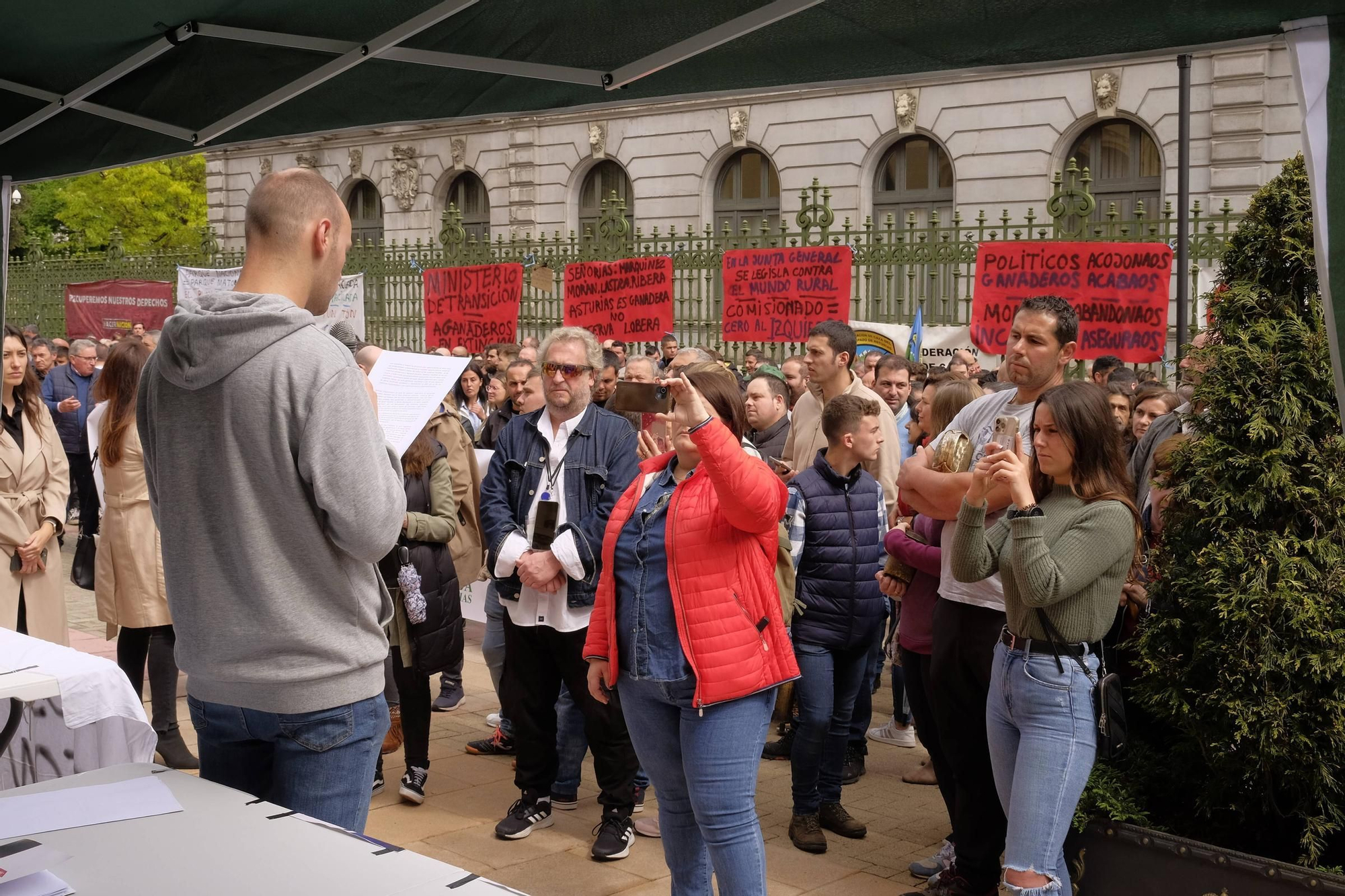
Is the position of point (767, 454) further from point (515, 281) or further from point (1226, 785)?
point (515, 281)

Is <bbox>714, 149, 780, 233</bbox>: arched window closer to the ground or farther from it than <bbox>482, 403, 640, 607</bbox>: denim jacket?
farther from it

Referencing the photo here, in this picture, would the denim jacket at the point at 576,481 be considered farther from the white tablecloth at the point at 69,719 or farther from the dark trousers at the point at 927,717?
the white tablecloth at the point at 69,719

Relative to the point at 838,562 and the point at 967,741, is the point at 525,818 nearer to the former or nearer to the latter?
the point at 838,562

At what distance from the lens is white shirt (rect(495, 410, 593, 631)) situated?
5266mm

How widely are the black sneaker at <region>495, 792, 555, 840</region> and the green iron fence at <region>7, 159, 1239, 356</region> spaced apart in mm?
5634

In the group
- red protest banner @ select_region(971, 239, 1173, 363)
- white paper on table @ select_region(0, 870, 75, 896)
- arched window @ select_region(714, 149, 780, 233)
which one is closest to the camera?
white paper on table @ select_region(0, 870, 75, 896)

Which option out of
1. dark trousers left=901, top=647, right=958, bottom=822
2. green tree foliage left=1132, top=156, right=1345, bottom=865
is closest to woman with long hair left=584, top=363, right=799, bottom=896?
dark trousers left=901, top=647, right=958, bottom=822

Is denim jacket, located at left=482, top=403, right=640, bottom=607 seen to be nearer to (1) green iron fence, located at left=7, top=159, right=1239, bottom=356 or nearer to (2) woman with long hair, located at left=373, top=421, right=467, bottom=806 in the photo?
(2) woman with long hair, located at left=373, top=421, right=467, bottom=806

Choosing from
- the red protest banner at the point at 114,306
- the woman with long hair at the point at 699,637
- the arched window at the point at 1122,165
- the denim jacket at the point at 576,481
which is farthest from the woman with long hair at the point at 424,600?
the arched window at the point at 1122,165

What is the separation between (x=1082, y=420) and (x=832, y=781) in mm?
2411

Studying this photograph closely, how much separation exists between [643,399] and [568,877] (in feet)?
7.23

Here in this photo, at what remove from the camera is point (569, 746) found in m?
5.96

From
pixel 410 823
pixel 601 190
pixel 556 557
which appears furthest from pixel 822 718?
pixel 601 190

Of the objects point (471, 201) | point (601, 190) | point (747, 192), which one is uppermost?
point (471, 201)
